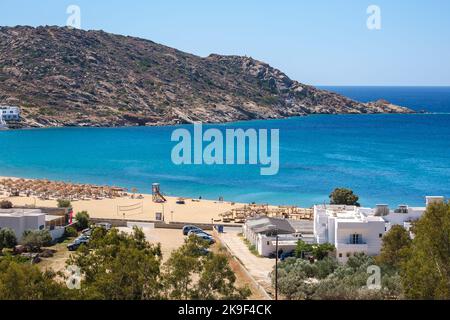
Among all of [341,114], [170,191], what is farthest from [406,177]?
[341,114]

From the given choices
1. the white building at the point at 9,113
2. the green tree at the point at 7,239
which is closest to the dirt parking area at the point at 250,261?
the green tree at the point at 7,239

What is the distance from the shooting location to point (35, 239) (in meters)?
26.4

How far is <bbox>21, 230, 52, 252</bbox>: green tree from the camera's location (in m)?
26.3

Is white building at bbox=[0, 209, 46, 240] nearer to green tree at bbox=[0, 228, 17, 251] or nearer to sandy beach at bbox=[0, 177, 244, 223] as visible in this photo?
green tree at bbox=[0, 228, 17, 251]

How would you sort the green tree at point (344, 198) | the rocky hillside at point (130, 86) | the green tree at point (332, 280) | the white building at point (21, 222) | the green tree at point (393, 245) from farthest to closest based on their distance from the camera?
1. the rocky hillside at point (130, 86)
2. the green tree at point (344, 198)
3. the white building at point (21, 222)
4. the green tree at point (393, 245)
5. the green tree at point (332, 280)

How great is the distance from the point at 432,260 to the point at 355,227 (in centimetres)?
1072

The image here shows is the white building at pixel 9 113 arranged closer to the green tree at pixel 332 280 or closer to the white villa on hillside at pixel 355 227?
Answer: the white villa on hillside at pixel 355 227

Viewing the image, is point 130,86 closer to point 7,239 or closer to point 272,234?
point 7,239

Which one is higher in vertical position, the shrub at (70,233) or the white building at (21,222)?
the white building at (21,222)

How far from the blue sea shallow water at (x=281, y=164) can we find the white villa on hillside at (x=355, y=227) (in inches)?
657

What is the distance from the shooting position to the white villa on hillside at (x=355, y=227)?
83.5ft

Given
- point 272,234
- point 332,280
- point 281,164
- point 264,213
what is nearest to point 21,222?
point 272,234

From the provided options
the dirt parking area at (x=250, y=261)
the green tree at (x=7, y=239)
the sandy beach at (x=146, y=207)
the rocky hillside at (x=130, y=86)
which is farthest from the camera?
the rocky hillside at (x=130, y=86)

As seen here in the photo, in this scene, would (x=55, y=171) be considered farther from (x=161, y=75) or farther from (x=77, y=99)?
(x=161, y=75)
